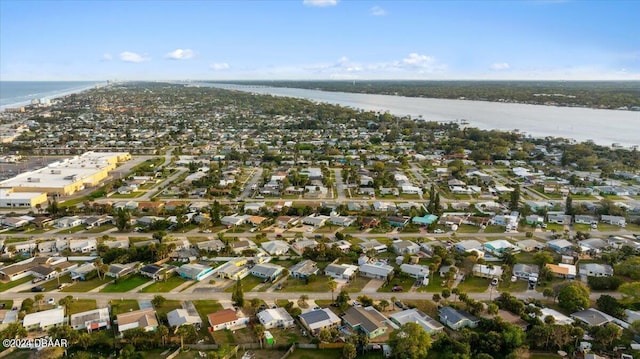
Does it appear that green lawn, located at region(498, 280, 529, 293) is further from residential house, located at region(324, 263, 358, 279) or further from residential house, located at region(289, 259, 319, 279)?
residential house, located at region(289, 259, 319, 279)

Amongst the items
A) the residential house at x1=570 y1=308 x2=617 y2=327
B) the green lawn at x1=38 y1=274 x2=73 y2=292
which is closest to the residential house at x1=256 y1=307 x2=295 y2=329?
the green lawn at x1=38 y1=274 x2=73 y2=292

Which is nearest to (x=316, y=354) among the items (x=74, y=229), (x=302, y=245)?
(x=302, y=245)

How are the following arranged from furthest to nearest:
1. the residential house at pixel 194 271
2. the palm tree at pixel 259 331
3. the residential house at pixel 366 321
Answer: the residential house at pixel 194 271, the residential house at pixel 366 321, the palm tree at pixel 259 331

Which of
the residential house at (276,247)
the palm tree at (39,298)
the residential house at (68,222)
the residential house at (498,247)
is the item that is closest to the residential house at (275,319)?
the residential house at (276,247)

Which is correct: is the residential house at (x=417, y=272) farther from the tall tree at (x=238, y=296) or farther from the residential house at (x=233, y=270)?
the tall tree at (x=238, y=296)

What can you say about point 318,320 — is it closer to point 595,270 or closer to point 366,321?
point 366,321

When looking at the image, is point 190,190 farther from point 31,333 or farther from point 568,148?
point 568,148
